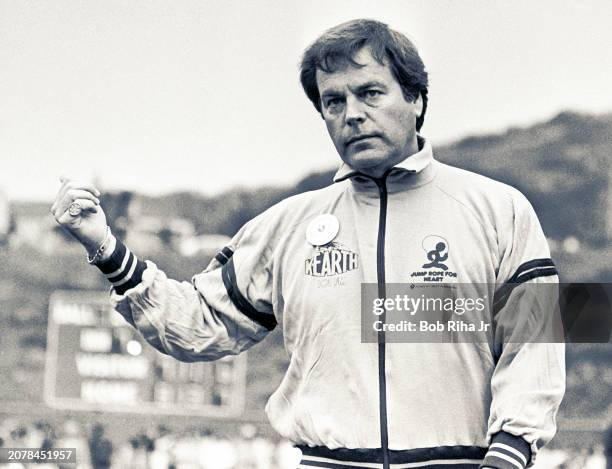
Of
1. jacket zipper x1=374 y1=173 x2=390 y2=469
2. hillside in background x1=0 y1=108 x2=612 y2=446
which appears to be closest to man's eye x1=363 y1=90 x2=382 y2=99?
jacket zipper x1=374 y1=173 x2=390 y2=469

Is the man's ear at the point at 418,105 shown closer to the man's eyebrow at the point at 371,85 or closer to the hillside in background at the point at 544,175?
the man's eyebrow at the point at 371,85

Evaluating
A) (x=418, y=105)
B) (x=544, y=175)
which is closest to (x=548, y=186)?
(x=544, y=175)

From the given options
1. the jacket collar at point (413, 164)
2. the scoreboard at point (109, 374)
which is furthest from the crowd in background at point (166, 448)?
the jacket collar at point (413, 164)

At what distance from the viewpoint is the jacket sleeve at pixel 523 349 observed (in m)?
1.44

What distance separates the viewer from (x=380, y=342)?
152 cm

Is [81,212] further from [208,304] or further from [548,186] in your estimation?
[548,186]

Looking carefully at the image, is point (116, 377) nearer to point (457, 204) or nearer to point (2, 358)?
point (2, 358)

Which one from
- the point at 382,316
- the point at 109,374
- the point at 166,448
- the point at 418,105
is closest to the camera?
the point at 382,316

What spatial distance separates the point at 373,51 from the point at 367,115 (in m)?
0.09

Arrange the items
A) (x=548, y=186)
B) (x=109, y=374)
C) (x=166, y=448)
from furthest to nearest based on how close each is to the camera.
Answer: (x=166, y=448) → (x=109, y=374) → (x=548, y=186)

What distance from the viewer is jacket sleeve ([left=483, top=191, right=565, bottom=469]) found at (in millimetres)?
1438

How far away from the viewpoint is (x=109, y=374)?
17.0ft

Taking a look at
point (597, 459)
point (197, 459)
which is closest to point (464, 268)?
point (597, 459)

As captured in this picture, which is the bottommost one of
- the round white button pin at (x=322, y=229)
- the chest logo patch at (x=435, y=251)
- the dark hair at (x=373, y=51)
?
the chest logo patch at (x=435, y=251)
